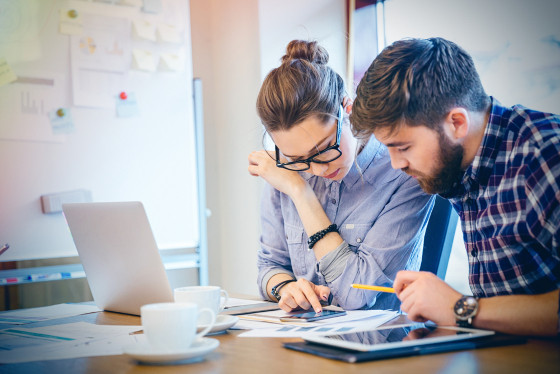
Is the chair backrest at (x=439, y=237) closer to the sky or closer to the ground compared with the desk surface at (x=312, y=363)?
closer to the sky

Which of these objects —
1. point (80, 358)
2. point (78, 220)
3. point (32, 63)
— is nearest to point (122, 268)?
point (78, 220)

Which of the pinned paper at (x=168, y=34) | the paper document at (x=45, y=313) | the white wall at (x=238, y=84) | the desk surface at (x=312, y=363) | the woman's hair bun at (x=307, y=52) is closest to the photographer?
the desk surface at (x=312, y=363)

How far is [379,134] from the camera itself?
3.66 feet

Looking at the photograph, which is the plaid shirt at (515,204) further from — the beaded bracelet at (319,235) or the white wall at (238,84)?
the white wall at (238,84)

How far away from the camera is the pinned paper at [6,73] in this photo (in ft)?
6.90

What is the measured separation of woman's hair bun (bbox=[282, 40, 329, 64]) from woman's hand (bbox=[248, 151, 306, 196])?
28 centimetres

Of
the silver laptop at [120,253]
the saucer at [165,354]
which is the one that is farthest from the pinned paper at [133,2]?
the saucer at [165,354]

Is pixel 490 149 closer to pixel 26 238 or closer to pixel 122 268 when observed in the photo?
pixel 122 268

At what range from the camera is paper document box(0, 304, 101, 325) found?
1318 mm

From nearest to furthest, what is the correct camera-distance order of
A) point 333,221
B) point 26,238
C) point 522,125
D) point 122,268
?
point 522,125
point 122,268
point 333,221
point 26,238

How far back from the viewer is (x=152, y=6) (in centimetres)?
249

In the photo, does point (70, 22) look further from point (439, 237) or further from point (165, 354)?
point (165, 354)

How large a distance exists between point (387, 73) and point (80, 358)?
2.45 ft

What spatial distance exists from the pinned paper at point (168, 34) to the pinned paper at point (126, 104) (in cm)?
30
